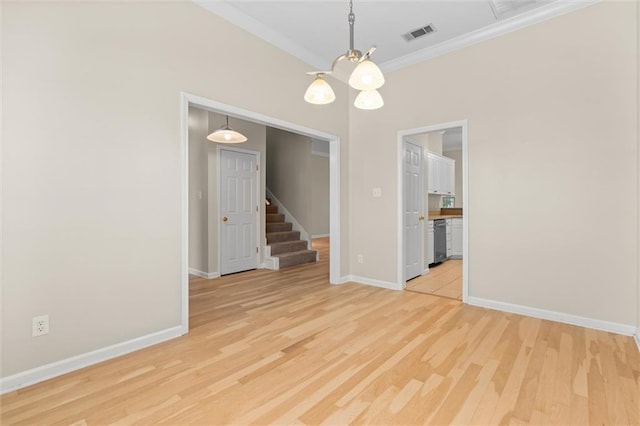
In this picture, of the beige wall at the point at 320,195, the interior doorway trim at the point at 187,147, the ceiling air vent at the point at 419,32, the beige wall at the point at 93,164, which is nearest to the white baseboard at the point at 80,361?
the beige wall at the point at 93,164

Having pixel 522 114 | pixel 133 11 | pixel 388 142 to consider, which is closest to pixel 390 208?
pixel 388 142

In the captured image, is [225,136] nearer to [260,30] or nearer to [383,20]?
[260,30]

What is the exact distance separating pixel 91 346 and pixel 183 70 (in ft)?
7.84

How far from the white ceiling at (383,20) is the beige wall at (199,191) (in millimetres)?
2159

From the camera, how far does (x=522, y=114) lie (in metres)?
3.25

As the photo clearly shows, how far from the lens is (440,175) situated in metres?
6.86

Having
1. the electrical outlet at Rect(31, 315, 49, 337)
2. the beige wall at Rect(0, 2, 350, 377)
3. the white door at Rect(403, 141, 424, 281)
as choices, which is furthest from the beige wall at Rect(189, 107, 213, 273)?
the white door at Rect(403, 141, 424, 281)

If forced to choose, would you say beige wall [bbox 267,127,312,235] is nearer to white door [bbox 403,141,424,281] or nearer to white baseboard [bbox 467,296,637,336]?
white door [bbox 403,141,424,281]

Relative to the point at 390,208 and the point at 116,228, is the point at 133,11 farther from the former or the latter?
the point at 390,208

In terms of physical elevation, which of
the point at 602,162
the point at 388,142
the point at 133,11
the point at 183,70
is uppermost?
the point at 133,11

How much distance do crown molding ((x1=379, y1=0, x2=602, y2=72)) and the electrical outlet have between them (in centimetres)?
452

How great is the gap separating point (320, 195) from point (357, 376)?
27.9ft

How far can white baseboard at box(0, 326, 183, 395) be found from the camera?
6.23 ft

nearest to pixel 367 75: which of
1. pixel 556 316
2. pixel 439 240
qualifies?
pixel 556 316
